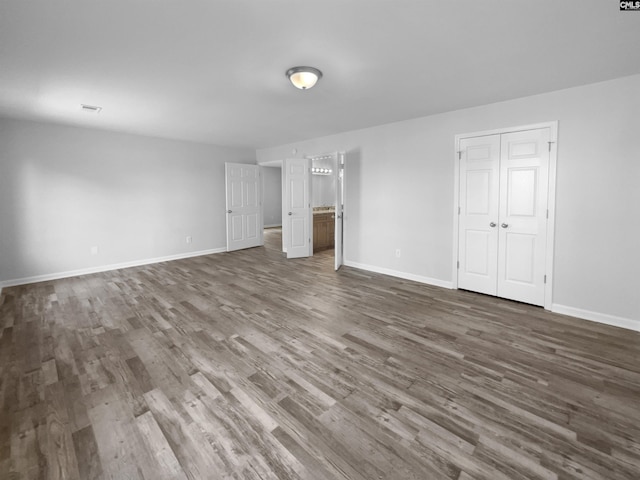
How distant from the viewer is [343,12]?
204cm

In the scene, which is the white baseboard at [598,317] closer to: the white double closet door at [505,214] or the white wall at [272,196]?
the white double closet door at [505,214]

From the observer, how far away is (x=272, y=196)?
41.6ft

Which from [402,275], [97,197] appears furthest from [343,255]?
[97,197]

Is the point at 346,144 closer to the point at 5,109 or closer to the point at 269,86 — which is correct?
the point at 269,86

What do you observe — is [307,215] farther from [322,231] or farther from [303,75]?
[303,75]

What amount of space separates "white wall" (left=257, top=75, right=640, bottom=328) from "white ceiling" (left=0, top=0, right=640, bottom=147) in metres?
A: 0.24

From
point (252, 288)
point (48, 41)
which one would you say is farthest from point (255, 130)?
point (48, 41)

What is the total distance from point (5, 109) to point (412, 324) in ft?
19.7

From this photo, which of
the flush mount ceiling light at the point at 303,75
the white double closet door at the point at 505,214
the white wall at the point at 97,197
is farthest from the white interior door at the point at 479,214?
the white wall at the point at 97,197

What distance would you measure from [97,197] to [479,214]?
254 inches

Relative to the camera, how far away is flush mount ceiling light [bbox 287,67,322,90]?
2.85m

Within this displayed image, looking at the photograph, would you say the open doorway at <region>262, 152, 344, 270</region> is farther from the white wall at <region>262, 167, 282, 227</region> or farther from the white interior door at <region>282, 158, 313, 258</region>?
the white wall at <region>262, 167, 282, 227</region>

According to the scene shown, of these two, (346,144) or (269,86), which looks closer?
(269,86)
